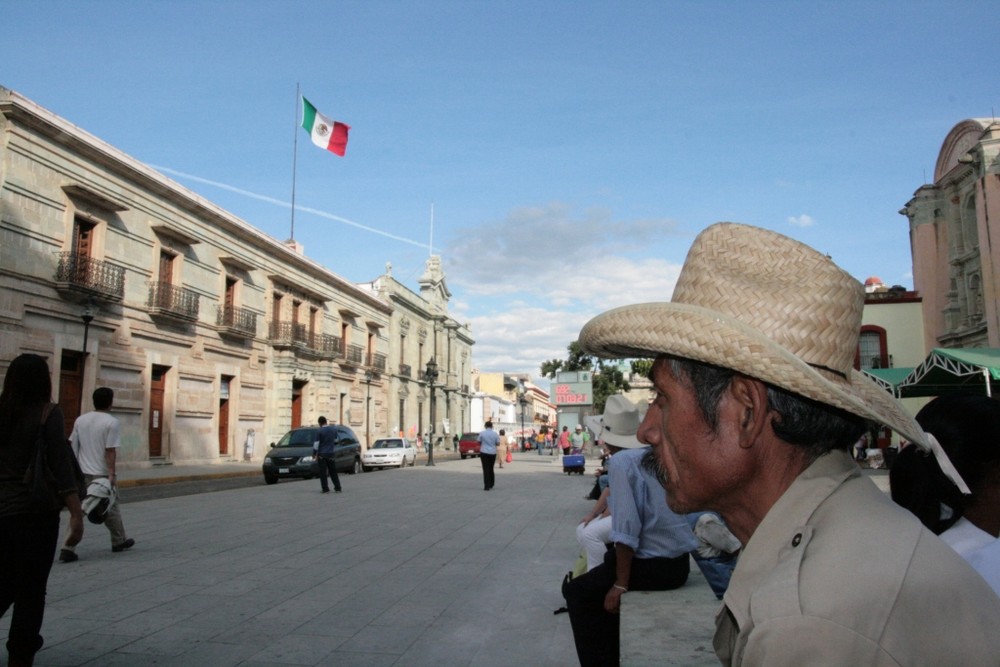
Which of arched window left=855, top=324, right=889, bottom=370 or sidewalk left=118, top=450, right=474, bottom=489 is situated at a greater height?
arched window left=855, top=324, right=889, bottom=370

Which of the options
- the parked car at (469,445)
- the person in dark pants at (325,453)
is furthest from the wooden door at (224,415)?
the parked car at (469,445)

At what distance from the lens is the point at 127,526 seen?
1027 cm

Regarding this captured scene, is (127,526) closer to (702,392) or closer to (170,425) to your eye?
(702,392)

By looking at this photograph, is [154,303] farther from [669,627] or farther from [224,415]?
[669,627]

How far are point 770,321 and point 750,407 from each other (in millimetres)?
171

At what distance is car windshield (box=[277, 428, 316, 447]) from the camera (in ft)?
71.6

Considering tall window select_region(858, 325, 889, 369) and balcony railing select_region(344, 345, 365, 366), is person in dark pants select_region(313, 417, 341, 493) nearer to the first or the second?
tall window select_region(858, 325, 889, 369)

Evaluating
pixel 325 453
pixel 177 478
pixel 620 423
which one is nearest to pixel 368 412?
pixel 177 478

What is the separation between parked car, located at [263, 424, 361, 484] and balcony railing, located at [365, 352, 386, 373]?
64.1ft

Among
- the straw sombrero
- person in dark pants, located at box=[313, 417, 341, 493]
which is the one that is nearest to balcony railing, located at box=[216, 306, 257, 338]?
person in dark pants, located at box=[313, 417, 341, 493]

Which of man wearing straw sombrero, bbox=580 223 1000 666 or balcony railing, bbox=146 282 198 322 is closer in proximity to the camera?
man wearing straw sombrero, bbox=580 223 1000 666

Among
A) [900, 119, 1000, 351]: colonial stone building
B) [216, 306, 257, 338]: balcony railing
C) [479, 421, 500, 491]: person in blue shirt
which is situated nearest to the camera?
[479, 421, 500, 491]: person in blue shirt

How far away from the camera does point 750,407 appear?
1.42 meters

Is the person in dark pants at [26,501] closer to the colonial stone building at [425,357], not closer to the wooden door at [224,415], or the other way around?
the wooden door at [224,415]
